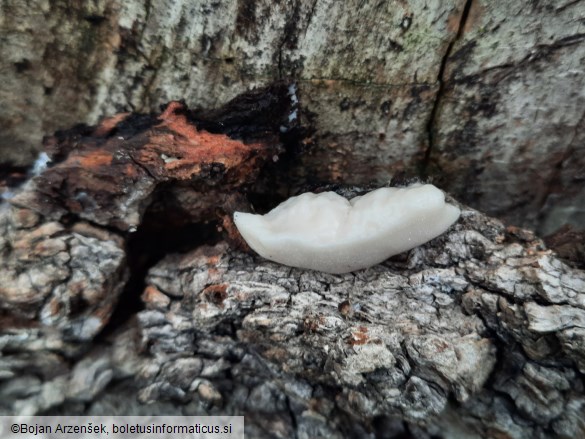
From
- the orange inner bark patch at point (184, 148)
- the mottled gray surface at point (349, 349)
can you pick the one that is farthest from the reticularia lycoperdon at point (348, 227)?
the orange inner bark patch at point (184, 148)

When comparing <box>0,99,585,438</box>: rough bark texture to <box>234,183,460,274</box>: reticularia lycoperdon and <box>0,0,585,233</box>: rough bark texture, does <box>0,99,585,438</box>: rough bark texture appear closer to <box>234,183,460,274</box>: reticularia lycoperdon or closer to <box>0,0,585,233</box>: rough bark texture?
<box>234,183,460,274</box>: reticularia lycoperdon

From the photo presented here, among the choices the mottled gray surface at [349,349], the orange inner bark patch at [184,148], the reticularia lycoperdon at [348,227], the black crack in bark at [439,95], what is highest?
the black crack in bark at [439,95]

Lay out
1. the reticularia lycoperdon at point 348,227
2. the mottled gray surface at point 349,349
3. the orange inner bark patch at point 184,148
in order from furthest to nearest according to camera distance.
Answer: the orange inner bark patch at point 184,148, the reticularia lycoperdon at point 348,227, the mottled gray surface at point 349,349

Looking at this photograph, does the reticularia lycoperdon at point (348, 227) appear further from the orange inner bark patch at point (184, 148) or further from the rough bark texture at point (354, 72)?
the rough bark texture at point (354, 72)

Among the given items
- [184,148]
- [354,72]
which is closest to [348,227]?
[354,72]

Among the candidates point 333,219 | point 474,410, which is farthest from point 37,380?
point 474,410

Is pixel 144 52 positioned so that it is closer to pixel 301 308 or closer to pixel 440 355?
pixel 301 308

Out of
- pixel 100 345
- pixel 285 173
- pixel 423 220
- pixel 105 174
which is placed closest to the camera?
pixel 423 220
